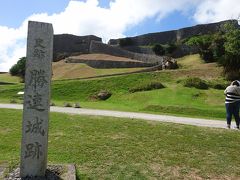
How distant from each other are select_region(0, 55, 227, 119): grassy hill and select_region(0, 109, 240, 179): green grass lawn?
374 inches

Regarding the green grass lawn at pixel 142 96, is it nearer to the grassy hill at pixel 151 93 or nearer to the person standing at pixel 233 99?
the grassy hill at pixel 151 93

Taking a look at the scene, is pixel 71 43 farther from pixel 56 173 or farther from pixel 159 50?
pixel 56 173

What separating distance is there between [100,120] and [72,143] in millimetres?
3104

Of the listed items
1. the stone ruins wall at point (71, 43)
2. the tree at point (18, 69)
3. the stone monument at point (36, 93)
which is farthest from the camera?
the stone ruins wall at point (71, 43)

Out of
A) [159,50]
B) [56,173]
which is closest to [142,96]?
[56,173]

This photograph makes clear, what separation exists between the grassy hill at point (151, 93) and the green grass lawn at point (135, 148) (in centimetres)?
950

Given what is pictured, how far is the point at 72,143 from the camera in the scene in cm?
1031

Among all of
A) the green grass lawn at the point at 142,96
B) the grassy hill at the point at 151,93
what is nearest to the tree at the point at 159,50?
the grassy hill at the point at 151,93

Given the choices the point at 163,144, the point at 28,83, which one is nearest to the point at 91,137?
the point at 163,144

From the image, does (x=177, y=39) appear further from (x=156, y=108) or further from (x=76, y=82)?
(x=156, y=108)

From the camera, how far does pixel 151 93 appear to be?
29297 mm

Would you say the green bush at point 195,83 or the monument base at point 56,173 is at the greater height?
the green bush at point 195,83

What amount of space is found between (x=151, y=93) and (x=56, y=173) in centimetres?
2175

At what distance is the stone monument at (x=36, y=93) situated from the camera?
7383 millimetres
